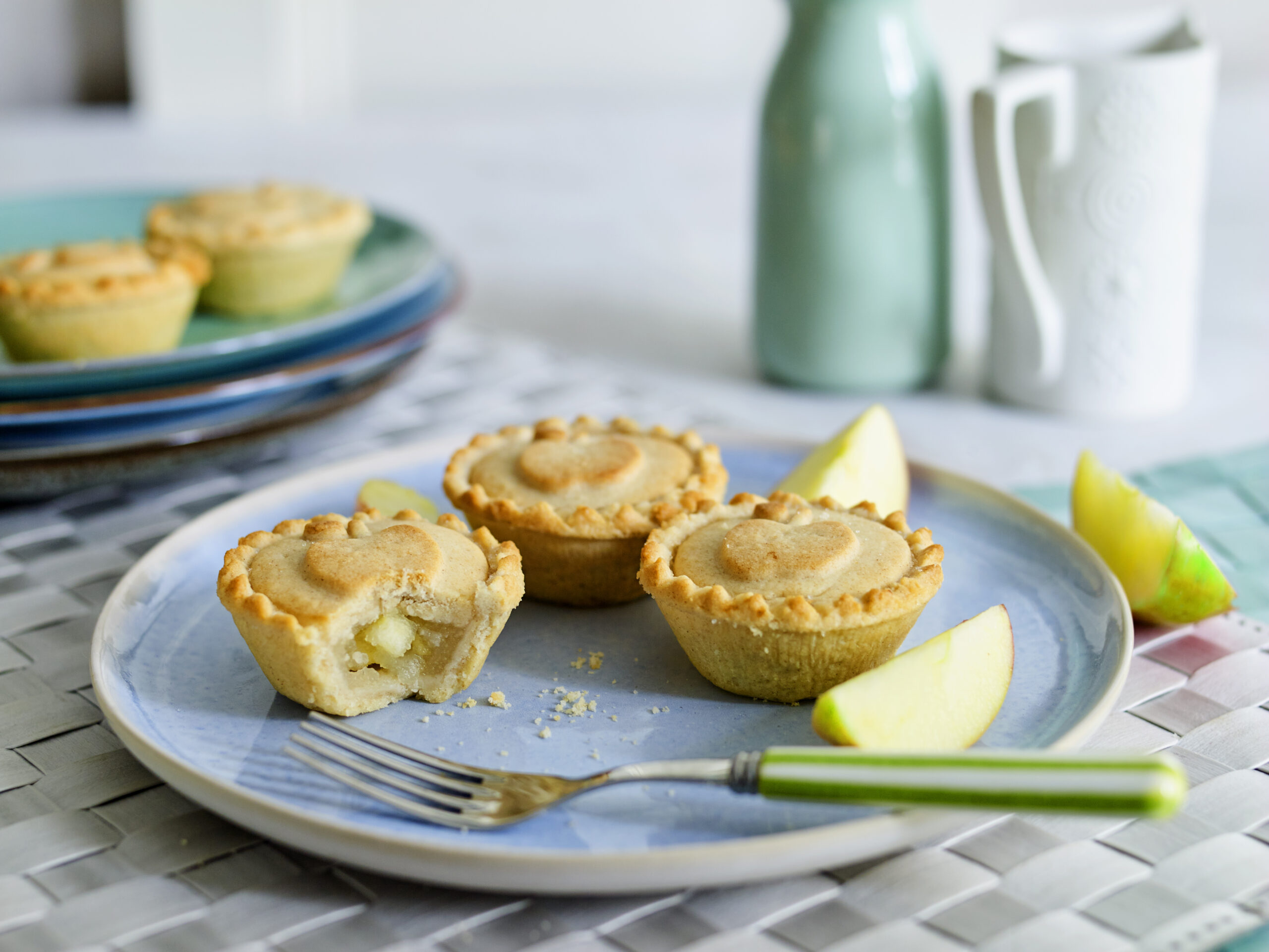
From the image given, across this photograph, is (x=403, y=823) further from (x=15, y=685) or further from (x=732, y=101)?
(x=732, y=101)

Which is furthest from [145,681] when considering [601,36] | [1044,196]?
[601,36]

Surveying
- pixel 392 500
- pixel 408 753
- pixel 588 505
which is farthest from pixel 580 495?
pixel 408 753

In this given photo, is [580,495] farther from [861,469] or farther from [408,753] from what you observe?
[408,753]

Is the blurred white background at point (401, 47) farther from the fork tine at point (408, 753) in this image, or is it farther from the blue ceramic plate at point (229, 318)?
the fork tine at point (408, 753)

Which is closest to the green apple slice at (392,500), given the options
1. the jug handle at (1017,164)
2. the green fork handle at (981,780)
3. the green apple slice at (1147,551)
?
the green fork handle at (981,780)

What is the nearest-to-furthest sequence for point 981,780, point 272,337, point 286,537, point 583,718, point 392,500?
point 981,780, point 583,718, point 286,537, point 392,500, point 272,337

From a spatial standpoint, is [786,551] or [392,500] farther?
[392,500]
